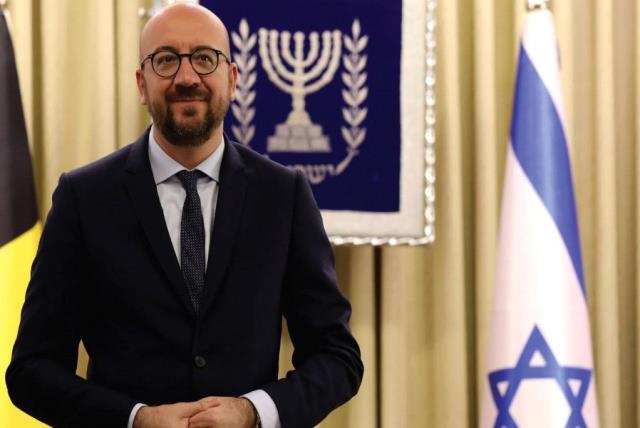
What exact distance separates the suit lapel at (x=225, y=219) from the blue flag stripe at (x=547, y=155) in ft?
3.35

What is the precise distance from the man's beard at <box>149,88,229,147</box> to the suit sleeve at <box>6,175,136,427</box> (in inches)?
7.5

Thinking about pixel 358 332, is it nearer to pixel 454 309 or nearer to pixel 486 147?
pixel 454 309

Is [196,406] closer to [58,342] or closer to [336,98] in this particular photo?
[58,342]

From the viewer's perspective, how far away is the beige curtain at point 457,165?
2.77m

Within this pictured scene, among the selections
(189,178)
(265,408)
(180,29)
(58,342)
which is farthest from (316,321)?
(180,29)

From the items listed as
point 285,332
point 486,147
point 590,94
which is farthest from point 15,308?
point 590,94

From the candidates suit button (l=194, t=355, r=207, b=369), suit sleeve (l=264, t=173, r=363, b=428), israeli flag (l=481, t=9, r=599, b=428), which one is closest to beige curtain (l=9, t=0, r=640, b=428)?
israeli flag (l=481, t=9, r=599, b=428)

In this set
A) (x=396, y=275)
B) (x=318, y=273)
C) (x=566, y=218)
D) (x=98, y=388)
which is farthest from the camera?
(x=396, y=275)

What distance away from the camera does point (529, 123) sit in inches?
101

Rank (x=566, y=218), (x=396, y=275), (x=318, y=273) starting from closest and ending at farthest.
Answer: (x=318, y=273) < (x=566, y=218) < (x=396, y=275)

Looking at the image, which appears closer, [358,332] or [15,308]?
[15,308]

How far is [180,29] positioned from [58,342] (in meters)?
0.53

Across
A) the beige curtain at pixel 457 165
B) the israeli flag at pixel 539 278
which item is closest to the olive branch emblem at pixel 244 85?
the beige curtain at pixel 457 165

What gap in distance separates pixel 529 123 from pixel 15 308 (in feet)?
4.38
